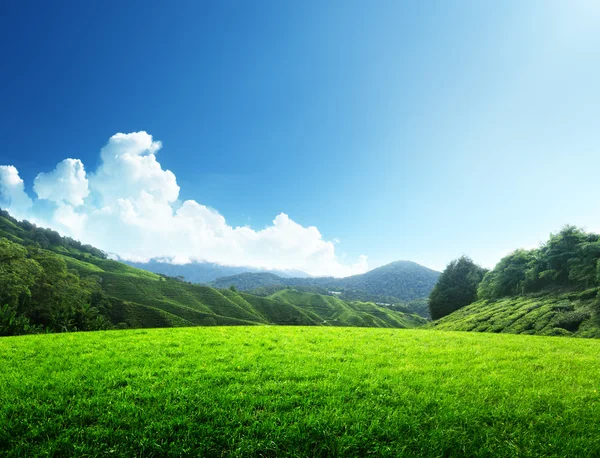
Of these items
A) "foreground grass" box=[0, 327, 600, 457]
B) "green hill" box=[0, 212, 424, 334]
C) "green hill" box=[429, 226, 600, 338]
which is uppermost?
"green hill" box=[429, 226, 600, 338]

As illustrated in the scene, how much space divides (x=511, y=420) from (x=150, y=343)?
13954 millimetres

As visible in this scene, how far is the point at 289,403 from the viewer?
23.1 ft

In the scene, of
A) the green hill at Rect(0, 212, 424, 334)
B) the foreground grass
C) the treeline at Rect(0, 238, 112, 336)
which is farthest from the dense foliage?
the treeline at Rect(0, 238, 112, 336)

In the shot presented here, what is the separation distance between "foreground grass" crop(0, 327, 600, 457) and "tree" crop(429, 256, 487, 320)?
83.9m

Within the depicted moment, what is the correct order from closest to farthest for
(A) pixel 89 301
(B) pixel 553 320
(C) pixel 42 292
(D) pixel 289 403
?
(D) pixel 289 403 → (B) pixel 553 320 → (C) pixel 42 292 → (A) pixel 89 301

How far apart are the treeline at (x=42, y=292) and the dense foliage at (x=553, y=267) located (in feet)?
318

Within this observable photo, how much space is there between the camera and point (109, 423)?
19.8ft

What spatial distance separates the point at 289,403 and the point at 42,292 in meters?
87.4

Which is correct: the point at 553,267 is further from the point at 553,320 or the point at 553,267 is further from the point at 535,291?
the point at 553,320

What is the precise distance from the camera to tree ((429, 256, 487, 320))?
84.6 metres

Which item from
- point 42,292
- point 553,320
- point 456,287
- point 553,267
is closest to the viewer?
point 553,320

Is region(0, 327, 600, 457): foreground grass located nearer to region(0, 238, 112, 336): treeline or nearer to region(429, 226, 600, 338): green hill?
region(429, 226, 600, 338): green hill

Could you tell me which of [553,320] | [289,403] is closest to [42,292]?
[289,403]

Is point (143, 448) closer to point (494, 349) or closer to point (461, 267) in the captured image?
point (494, 349)
